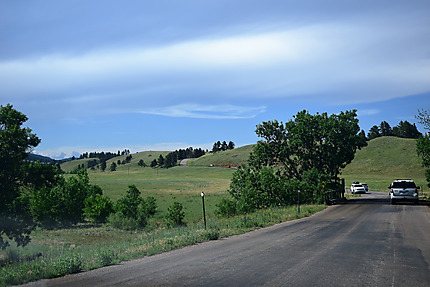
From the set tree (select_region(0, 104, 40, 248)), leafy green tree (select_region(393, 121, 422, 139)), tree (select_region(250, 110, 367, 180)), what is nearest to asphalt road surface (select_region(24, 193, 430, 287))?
tree (select_region(0, 104, 40, 248))

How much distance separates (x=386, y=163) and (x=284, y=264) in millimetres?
130508

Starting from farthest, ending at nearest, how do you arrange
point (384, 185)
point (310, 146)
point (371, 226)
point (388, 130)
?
point (388, 130) < point (384, 185) < point (310, 146) < point (371, 226)

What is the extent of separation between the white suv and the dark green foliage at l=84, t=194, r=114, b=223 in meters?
31.6

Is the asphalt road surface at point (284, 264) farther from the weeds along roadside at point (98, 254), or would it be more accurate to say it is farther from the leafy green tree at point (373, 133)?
the leafy green tree at point (373, 133)

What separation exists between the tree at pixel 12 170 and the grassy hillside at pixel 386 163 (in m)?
96.2

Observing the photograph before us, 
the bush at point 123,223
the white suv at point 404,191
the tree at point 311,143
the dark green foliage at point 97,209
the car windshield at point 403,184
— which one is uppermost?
the tree at point 311,143

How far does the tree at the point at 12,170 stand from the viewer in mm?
17828

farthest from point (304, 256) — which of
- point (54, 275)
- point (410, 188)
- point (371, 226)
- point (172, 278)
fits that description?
point (410, 188)

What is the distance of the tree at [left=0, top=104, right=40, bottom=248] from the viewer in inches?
702

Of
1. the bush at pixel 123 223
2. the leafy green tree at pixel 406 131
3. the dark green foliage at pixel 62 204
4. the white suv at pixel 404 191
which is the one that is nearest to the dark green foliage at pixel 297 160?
the white suv at pixel 404 191

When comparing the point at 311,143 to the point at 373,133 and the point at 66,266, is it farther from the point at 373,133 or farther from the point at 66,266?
the point at 373,133

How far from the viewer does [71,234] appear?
33.9 m

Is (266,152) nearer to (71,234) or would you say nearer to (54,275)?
(71,234)

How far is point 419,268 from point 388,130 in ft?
667
